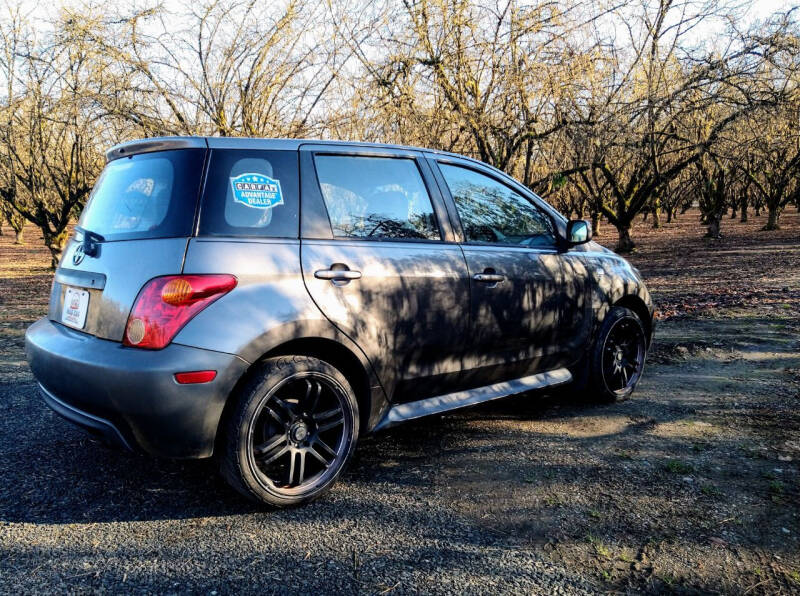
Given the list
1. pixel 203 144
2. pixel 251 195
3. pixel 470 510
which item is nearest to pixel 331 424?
pixel 470 510

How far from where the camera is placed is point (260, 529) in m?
2.83

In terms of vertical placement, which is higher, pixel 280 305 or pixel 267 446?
pixel 280 305

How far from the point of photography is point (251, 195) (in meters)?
3.06

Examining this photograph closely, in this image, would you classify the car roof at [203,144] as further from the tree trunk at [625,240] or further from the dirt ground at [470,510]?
the tree trunk at [625,240]

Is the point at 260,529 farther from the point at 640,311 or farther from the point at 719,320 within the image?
the point at 719,320

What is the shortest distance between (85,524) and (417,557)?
1579 millimetres

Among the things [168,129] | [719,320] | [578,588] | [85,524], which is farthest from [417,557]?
[168,129]

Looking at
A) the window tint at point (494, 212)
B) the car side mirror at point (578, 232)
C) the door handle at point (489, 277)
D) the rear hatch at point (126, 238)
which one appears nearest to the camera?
the rear hatch at point (126, 238)

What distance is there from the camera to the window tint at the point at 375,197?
10.9 feet

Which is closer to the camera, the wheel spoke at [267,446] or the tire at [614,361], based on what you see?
the wheel spoke at [267,446]

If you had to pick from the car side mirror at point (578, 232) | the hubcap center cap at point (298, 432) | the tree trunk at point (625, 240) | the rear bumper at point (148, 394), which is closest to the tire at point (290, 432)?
the hubcap center cap at point (298, 432)

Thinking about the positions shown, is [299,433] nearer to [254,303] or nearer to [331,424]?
[331,424]

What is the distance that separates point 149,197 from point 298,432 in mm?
1395

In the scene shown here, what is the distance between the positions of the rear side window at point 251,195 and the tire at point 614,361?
256cm
